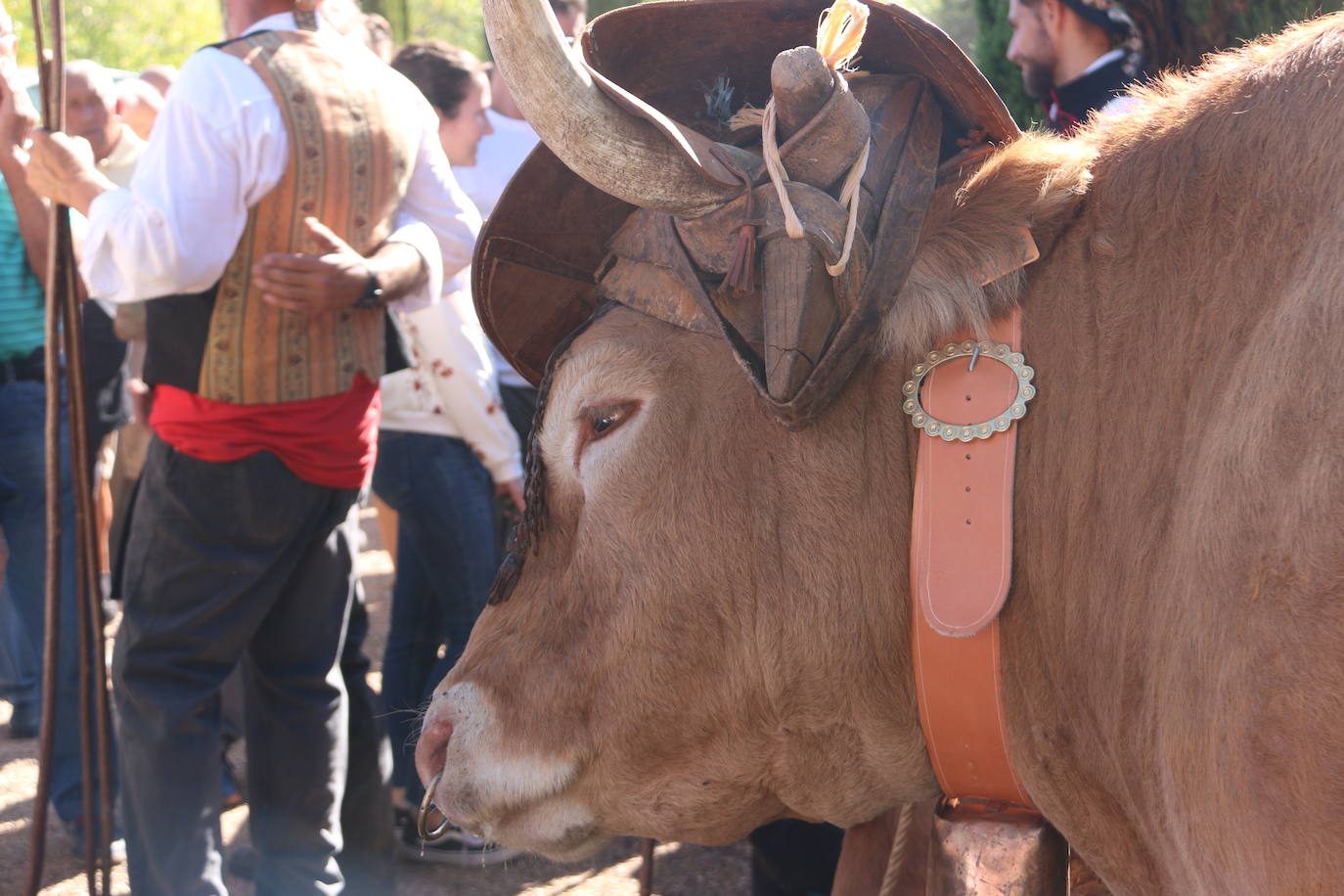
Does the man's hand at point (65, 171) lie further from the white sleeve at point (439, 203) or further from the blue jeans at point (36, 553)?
the blue jeans at point (36, 553)

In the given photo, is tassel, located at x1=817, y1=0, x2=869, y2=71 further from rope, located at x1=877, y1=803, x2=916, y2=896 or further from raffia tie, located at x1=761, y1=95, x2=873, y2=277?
rope, located at x1=877, y1=803, x2=916, y2=896

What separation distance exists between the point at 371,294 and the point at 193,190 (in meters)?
0.49

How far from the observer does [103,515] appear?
6680mm

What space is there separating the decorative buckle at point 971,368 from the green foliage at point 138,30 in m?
27.2

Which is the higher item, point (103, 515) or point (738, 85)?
point (738, 85)

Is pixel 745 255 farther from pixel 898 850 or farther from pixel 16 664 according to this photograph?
pixel 16 664

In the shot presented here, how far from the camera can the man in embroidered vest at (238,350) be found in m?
3.04

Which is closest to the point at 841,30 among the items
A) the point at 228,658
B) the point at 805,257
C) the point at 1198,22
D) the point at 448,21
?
the point at 805,257

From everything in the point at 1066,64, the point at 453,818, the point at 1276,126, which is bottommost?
the point at 453,818

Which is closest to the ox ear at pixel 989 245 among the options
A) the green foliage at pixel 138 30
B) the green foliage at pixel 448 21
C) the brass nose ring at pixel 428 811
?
the brass nose ring at pixel 428 811

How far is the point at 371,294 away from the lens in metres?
3.26

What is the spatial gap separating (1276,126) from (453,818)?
5.09 ft

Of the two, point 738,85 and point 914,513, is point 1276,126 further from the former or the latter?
point 738,85

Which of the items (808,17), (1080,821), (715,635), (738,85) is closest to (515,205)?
(738,85)
